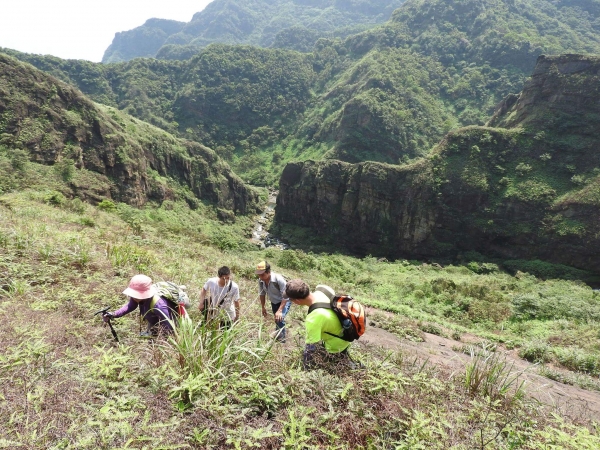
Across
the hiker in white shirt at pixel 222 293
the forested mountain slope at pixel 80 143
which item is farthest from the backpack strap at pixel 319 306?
the forested mountain slope at pixel 80 143

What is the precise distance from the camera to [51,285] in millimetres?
5656

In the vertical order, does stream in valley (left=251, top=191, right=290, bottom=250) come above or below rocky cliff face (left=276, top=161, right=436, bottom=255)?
below

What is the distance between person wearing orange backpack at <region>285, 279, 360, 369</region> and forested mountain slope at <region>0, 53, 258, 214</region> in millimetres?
24496

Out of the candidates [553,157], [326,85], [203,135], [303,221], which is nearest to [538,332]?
[553,157]

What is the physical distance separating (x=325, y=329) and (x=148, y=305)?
255 cm

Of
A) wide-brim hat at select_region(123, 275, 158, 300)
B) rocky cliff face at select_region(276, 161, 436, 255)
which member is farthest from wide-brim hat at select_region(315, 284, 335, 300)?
rocky cliff face at select_region(276, 161, 436, 255)

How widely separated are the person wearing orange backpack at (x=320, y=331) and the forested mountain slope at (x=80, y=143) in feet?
80.4

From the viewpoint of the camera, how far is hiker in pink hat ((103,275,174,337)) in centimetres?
422

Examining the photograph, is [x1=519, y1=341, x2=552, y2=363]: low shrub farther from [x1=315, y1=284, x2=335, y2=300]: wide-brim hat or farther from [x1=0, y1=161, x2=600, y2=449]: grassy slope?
[x1=315, y1=284, x2=335, y2=300]: wide-brim hat

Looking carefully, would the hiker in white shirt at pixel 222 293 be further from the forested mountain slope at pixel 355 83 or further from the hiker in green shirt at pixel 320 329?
the forested mountain slope at pixel 355 83

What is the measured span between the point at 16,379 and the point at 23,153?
2872 centimetres

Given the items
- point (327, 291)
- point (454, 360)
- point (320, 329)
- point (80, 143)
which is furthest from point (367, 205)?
point (320, 329)

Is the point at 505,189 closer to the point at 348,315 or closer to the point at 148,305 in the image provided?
the point at 348,315

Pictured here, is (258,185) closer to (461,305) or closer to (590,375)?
(461,305)
